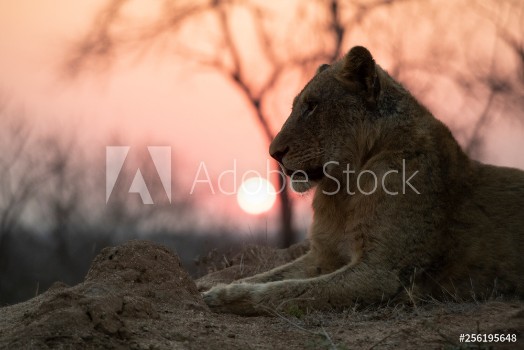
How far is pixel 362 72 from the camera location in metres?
6.38

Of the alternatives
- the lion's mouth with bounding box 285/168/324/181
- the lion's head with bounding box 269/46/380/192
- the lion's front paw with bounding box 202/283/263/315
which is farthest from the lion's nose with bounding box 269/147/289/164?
the lion's front paw with bounding box 202/283/263/315

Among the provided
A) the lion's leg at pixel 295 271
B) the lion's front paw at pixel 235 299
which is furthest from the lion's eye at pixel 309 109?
the lion's front paw at pixel 235 299

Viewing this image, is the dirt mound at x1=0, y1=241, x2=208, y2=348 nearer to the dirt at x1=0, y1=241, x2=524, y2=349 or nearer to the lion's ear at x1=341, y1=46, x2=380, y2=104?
the dirt at x1=0, y1=241, x2=524, y2=349

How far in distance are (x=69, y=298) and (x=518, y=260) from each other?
3.54m

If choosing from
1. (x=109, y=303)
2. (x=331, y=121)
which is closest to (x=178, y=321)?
(x=109, y=303)

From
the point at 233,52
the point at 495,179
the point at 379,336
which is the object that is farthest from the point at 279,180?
the point at 379,336

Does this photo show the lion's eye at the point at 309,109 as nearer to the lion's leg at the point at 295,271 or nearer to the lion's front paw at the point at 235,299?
the lion's leg at the point at 295,271

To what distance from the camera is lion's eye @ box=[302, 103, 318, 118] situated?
6445 millimetres

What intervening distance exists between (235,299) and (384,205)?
1342mm

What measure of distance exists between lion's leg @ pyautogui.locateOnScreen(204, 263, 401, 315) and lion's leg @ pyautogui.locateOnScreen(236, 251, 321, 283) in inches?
39.1

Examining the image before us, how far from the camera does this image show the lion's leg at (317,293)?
5.80m

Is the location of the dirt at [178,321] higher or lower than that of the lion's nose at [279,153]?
lower

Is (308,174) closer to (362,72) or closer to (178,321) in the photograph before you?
(362,72)

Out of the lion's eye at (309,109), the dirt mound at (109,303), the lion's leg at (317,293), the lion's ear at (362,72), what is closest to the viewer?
the dirt mound at (109,303)
